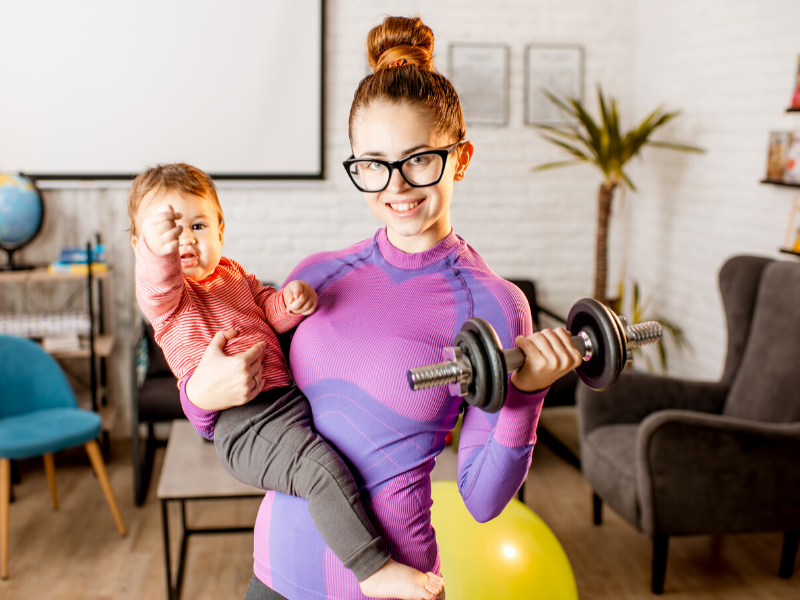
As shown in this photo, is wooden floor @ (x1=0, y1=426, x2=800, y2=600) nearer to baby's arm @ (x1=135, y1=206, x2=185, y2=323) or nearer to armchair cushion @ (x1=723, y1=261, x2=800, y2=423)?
armchair cushion @ (x1=723, y1=261, x2=800, y2=423)

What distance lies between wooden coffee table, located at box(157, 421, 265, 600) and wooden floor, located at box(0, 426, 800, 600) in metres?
0.13

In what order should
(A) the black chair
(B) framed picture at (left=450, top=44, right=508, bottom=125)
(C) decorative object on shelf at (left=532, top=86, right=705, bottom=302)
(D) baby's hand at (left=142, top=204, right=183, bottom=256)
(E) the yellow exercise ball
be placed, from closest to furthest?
(D) baby's hand at (left=142, top=204, right=183, bottom=256), (E) the yellow exercise ball, (A) the black chair, (C) decorative object on shelf at (left=532, top=86, right=705, bottom=302), (B) framed picture at (left=450, top=44, right=508, bottom=125)

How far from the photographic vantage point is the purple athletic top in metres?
0.98

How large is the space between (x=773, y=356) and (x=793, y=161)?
0.78 m

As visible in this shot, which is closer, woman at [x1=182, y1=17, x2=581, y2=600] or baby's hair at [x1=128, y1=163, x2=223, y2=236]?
woman at [x1=182, y1=17, x2=581, y2=600]

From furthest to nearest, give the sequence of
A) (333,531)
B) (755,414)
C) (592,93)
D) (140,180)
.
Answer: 1. (592,93)
2. (755,414)
3. (140,180)
4. (333,531)

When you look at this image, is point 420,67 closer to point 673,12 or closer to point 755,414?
point 755,414

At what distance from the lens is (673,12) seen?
3.61 meters

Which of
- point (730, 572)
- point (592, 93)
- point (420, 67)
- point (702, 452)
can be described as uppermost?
point (592, 93)

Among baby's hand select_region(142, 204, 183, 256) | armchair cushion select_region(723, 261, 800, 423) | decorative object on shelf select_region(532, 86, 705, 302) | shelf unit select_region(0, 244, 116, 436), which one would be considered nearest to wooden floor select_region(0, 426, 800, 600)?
shelf unit select_region(0, 244, 116, 436)

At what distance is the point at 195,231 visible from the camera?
3.62 ft

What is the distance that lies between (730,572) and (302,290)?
91.5 inches

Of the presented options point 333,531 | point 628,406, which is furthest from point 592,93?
point 333,531

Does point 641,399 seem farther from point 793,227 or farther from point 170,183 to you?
point 170,183
